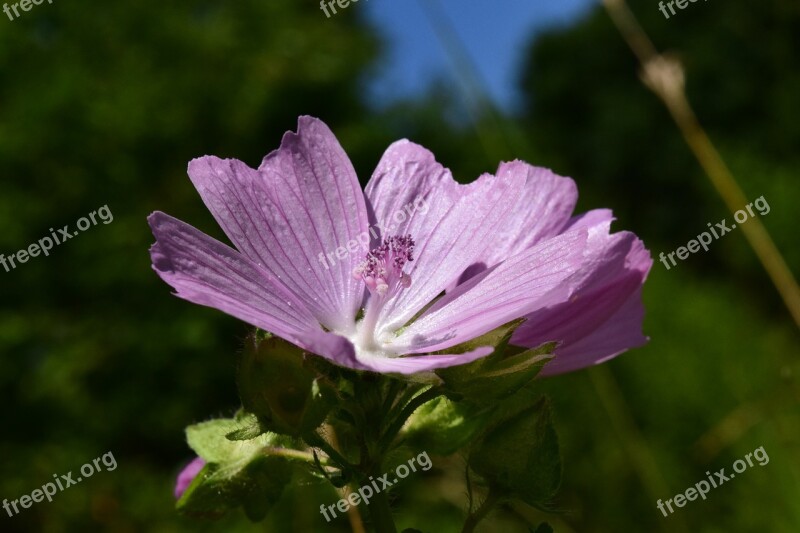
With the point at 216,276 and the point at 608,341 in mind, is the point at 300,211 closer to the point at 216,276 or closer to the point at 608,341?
the point at 216,276

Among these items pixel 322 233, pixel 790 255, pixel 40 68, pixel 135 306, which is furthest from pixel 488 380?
pixel 790 255

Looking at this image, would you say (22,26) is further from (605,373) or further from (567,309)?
(567,309)

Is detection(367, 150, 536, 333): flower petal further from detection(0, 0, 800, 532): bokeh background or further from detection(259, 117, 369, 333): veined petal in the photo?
detection(0, 0, 800, 532): bokeh background

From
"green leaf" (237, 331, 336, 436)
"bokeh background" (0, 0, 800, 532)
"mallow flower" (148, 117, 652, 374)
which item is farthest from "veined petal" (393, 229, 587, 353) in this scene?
"bokeh background" (0, 0, 800, 532)

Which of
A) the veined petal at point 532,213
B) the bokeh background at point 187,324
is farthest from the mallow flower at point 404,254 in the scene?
the bokeh background at point 187,324

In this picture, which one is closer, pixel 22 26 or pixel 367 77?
pixel 22 26

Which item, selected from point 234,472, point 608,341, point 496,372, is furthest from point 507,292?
point 234,472
